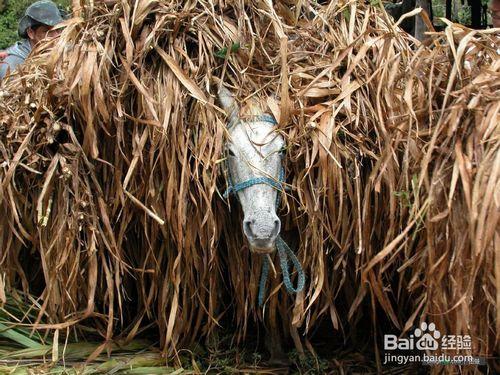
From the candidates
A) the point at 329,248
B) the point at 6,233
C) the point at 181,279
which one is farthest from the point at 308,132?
the point at 6,233

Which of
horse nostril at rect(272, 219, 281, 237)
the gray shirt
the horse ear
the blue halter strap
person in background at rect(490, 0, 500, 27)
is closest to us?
horse nostril at rect(272, 219, 281, 237)

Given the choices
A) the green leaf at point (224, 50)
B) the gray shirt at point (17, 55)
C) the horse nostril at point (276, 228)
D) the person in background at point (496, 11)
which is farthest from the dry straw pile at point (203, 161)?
the gray shirt at point (17, 55)

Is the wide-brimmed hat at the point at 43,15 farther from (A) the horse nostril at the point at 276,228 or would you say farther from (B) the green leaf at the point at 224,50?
(A) the horse nostril at the point at 276,228

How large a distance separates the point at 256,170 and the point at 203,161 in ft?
0.74

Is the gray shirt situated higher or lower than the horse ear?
higher

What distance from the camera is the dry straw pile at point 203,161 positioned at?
2.78 m

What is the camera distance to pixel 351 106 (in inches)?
115

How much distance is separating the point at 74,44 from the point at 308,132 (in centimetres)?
97

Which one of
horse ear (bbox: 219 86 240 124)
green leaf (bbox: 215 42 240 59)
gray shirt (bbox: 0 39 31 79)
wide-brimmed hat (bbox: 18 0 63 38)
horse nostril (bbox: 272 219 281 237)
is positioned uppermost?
wide-brimmed hat (bbox: 18 0 63 38)

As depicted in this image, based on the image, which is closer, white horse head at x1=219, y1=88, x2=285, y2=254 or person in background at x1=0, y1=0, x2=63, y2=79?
white horse head at x1=219, y1=88, x2=285, y2=254

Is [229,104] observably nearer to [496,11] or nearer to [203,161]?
[203,161]

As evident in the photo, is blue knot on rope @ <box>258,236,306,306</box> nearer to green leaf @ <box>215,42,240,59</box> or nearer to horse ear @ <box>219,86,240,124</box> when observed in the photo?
horse ear @ <box>219,86,240,124</box>

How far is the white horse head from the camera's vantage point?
8.32 ft

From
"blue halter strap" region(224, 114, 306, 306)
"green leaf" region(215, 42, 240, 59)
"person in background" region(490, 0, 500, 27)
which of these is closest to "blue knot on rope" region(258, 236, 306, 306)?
"blue halter strap" region(224, 114, 306, 306)
